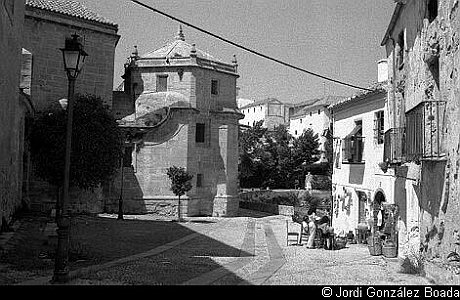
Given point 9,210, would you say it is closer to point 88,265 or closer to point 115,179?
point 88,265

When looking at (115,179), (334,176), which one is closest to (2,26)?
(334,176)

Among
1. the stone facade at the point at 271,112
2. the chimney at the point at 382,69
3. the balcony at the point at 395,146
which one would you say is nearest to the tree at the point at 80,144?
the chimney at the point at 382,69

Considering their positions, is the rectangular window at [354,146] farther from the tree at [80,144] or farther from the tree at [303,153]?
the tree at [303,153]

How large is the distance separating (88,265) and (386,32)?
34.7 feet

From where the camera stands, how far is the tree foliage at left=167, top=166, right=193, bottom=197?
1131 inches

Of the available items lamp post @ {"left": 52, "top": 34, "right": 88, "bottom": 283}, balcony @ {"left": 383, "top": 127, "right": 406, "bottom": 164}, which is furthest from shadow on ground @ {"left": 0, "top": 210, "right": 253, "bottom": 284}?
balcony @ {"left": 383, "top": 127, "right": 406, "bottom": 164}

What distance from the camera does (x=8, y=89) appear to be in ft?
45.8

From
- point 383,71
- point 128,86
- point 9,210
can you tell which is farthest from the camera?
point 128,86

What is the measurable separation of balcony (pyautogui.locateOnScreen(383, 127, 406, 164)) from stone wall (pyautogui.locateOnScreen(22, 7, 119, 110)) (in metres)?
19.2

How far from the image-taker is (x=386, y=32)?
48.2 feet

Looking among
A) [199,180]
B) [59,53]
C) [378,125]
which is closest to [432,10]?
[378,125]

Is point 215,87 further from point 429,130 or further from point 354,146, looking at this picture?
point 429,130

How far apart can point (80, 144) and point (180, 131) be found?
1025 cm

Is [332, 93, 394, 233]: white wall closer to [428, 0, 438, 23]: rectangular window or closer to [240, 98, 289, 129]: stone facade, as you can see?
[428, 0, 438, 23]: rectangular window
